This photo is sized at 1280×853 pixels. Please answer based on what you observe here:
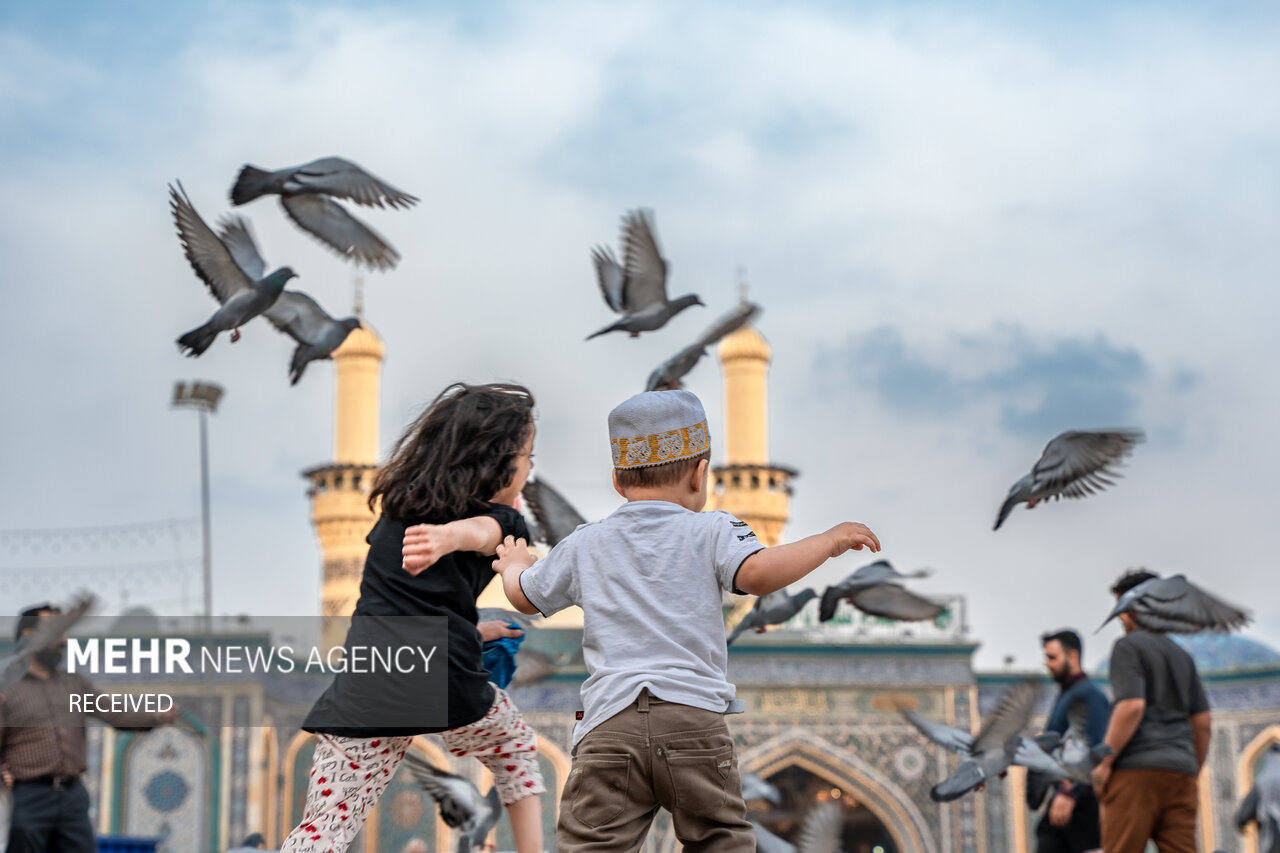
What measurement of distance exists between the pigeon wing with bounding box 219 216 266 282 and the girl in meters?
1.58

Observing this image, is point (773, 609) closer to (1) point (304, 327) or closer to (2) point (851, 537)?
(1) point (304, 327)

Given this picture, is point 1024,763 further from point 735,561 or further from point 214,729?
point 214,729

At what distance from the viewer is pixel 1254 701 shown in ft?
49.9

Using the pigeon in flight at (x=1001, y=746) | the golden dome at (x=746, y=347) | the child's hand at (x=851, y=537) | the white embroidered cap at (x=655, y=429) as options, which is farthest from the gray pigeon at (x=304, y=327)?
the golden dome at (x=746, y=347)

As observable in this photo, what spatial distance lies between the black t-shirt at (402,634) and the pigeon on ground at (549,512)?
1899mm

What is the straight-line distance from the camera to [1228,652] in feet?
53.7

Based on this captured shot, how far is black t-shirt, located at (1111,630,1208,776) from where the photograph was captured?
4.21 meters

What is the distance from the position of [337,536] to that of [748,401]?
16.5 ft

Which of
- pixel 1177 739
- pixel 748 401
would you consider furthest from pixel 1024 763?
pixel 748 401

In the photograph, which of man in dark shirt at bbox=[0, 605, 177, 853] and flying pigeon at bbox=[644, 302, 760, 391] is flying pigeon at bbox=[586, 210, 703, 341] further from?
man in dark shirt at bbox=[0, 605, 177, 853]

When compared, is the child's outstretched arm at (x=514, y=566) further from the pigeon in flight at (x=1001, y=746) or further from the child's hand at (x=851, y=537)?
the pigeon in flight at (x=1001, y=746)

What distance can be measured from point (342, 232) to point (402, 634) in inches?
85.2

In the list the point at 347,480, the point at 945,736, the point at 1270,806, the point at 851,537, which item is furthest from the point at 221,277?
the point at 347,480

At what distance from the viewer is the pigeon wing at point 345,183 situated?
4371mm
